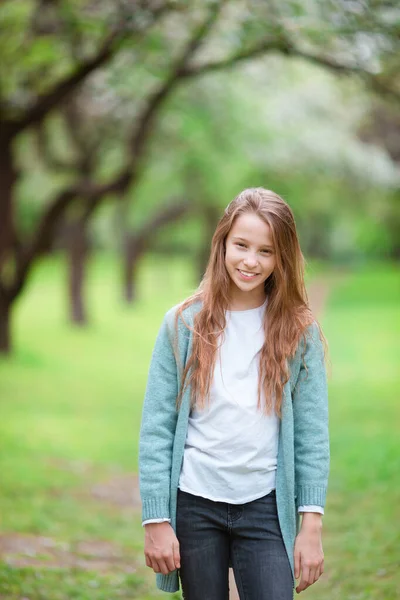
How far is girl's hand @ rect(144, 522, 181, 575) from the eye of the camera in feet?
7.95

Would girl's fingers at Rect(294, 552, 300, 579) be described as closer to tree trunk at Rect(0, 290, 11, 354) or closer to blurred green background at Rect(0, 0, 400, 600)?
blurred green background at Rect(0, 0, 400, 600)

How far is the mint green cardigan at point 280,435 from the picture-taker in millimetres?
→ 2455

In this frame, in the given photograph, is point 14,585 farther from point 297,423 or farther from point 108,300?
point 108,300

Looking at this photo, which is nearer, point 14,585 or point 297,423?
point 297,423

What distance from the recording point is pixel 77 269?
19.2m

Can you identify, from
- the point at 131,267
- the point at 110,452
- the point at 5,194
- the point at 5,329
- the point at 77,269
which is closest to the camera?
the point at 110,452

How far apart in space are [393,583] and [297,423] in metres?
2.32

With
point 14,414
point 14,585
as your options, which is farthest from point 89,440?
point 14,585

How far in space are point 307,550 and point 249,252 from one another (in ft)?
3.05

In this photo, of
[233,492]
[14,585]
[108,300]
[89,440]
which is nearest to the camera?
[233,492]

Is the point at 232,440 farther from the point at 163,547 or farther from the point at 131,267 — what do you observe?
the point at 131,267

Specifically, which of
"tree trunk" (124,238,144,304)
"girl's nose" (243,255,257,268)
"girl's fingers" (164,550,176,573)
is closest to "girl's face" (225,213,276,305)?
"girl's nose" (243,255,257,268)

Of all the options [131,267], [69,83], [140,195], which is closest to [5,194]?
[69,83]

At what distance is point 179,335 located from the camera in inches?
99.5
